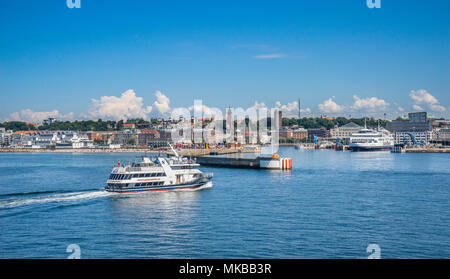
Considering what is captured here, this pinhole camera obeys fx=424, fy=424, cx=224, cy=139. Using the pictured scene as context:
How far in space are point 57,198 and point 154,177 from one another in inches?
248

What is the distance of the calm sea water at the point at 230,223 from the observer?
15.5m

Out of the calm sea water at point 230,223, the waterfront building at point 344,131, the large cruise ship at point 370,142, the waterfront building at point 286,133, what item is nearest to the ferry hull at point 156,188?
the calm sea water at point 230,223

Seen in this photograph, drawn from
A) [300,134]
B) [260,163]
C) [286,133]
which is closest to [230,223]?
[260,163]

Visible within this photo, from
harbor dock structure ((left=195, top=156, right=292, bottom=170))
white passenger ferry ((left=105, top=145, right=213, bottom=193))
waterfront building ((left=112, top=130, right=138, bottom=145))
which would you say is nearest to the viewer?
white passenger ferry ((left=105, top=145, right=213, bottom=193))

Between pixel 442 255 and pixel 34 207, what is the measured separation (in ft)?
65.4

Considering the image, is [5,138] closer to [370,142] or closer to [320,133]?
[320,133]

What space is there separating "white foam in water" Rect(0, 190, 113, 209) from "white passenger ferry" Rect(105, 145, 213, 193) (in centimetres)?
95

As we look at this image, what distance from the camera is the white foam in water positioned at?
79.6ft

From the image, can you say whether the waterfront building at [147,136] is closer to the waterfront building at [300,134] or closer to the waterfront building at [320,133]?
the waterfront building at [300,134]

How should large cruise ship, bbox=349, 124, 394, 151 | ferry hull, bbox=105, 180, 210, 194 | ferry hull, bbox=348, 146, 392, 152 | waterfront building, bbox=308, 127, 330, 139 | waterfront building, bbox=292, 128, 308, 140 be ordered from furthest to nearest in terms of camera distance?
waterfront building, bbox=308, 127, 330, 139 → waterfront building, bbox=292, 128, 308, 140 → large cruise ship, bbox=349, 124, 394, 151 → ferry hull, bbox=348, 146, 392, 152 → ferry hull, bbox=105, 180, 210, 194

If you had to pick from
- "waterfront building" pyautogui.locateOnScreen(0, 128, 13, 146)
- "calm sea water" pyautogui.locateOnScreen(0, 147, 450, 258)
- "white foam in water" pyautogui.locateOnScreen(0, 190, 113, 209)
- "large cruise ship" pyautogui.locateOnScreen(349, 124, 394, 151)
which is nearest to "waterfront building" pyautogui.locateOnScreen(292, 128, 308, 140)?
"large cruise ship" pyautogui.locateOnScreen(349, 124, 394, 151)

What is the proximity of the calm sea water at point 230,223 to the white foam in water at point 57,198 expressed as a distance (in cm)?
6

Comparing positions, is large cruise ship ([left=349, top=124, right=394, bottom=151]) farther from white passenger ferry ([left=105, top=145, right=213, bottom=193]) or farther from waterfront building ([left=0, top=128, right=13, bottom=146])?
waterfront building ([left=0, top=128, right=13, bottom=146])

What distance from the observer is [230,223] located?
64.5 feet
